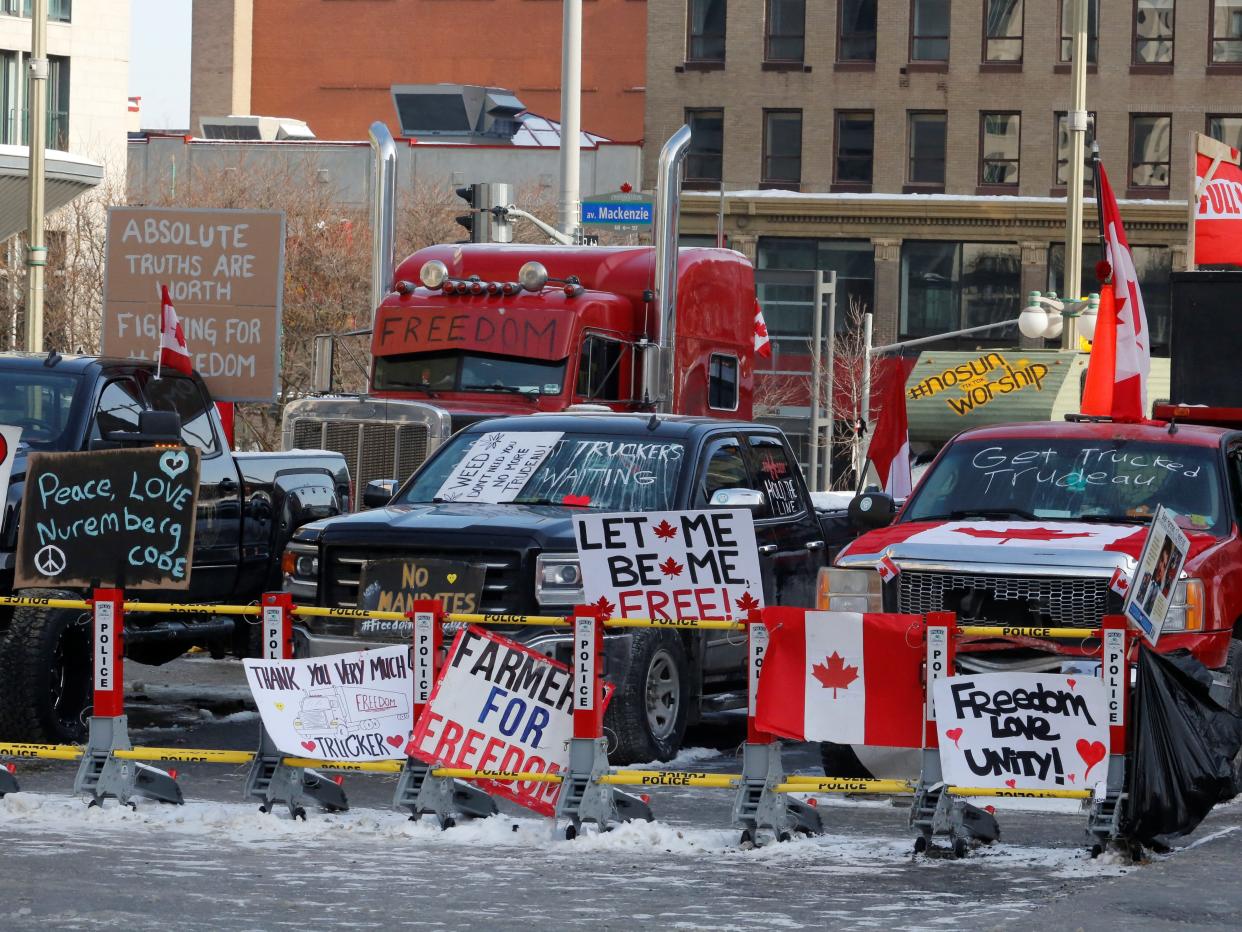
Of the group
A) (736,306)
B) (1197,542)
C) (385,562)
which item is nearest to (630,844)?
(385,562)

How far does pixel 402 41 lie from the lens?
77250mm

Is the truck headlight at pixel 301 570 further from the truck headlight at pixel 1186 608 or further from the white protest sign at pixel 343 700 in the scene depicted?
Answer: the truck headlight at pixel 1186 608

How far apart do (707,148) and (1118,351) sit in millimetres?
47422

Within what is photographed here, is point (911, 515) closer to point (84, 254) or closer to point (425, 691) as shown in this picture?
point (425, 691)

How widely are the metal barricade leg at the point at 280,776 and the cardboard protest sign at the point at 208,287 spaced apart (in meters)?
5.91

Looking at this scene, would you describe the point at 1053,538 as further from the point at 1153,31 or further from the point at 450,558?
the point at 1153,31

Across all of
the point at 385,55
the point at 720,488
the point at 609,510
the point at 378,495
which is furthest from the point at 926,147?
the point at 609,510

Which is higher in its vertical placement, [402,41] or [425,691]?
[402,41]

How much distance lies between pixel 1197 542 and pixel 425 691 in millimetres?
3959

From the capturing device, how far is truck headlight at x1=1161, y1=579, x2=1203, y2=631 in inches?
421

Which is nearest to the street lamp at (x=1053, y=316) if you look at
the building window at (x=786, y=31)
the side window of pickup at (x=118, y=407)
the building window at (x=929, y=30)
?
the building window at (x=929, y=30)

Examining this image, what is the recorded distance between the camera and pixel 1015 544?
10.8 metres

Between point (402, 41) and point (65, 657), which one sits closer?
point (65, 657)

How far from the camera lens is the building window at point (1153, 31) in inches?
2328
